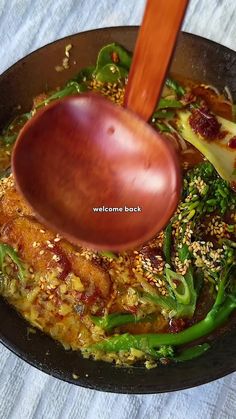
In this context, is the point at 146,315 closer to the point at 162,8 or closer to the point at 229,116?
the point at 229,116

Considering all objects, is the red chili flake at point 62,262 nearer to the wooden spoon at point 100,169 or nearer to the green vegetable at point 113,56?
the wooden spoon at point 100,169

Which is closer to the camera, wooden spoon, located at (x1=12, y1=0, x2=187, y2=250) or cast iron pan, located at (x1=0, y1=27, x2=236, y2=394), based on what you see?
wooden spoon, located at (x1=12, y1=0, x2=187, y2=250)

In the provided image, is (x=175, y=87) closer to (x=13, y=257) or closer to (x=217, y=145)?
(x=217, y=145)

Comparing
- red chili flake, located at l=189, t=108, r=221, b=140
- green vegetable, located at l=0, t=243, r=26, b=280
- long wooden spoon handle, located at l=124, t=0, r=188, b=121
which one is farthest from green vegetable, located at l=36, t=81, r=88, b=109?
long wooden spoon handle, located at l=124, t=0, r=188, b=121

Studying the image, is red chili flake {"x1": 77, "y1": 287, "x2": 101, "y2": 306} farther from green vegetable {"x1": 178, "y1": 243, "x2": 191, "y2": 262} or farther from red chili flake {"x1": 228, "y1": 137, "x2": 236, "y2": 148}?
red chili flake {"x1": 228, "y1": 137, "x2": 236, "y2": 148}

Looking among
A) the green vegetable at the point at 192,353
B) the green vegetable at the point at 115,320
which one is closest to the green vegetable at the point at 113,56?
the green vegetable at the point at 115,320

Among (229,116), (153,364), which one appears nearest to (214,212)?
(229,116)
